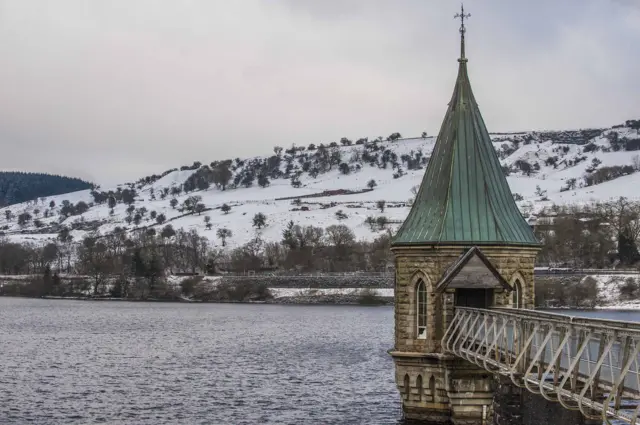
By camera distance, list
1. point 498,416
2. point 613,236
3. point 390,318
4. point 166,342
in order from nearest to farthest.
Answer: point 498,416, point 166,342, point 390,318, point 613,236

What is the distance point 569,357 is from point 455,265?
11.5 meters

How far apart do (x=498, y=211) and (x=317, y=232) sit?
16192 cm

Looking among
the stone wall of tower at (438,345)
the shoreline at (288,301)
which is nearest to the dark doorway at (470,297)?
the stone wall of tower at (438,345)

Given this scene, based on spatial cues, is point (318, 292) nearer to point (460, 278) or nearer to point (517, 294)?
point (517, 294)

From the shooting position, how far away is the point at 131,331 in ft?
289

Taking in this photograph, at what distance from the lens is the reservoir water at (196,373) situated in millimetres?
41219

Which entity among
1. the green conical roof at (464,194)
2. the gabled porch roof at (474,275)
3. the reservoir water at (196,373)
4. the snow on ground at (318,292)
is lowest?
the reservoir water at (196,373)

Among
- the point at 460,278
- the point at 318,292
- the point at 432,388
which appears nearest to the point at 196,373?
the point at 432,388

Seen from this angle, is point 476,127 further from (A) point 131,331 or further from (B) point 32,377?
(A) point 131,331

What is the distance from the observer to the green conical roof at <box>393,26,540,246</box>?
33.3m

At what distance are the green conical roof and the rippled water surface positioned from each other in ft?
25.9

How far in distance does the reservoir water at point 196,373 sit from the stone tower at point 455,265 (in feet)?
15.8

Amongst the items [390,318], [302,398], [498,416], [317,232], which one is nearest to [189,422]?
[302,398]

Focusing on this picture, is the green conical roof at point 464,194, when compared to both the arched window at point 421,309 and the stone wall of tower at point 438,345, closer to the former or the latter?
the stone wall of tower at point 438,345
